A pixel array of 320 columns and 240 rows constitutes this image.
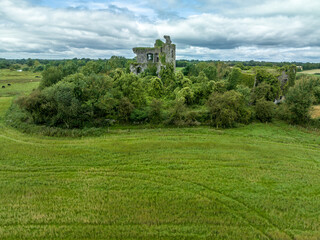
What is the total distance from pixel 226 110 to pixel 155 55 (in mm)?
22246

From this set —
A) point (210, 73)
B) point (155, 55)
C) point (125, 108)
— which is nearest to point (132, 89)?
point (125, 108)

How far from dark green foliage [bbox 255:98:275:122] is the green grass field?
25.9ft

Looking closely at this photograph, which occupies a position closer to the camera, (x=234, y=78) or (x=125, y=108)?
(x=125, y=108)

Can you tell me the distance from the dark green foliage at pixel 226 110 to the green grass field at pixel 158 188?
4861mm

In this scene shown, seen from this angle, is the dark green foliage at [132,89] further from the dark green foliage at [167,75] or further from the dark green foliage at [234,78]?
the dark green foliage at [234,78]

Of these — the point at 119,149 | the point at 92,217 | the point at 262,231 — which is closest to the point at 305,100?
the point at 262,231

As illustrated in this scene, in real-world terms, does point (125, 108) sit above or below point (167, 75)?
below

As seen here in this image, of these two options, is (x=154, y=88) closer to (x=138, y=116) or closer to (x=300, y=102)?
(x=138, y=116)

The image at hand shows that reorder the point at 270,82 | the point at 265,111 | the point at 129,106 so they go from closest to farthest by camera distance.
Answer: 1. the point at 129,106
2. the point at 265,111
3. the point at 270,82

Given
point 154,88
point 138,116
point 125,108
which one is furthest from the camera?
point 154,88

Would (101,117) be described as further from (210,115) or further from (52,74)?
(52,74)

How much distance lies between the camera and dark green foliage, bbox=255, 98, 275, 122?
92.2ft

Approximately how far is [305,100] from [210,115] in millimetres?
13388

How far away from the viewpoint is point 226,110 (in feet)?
82.4
